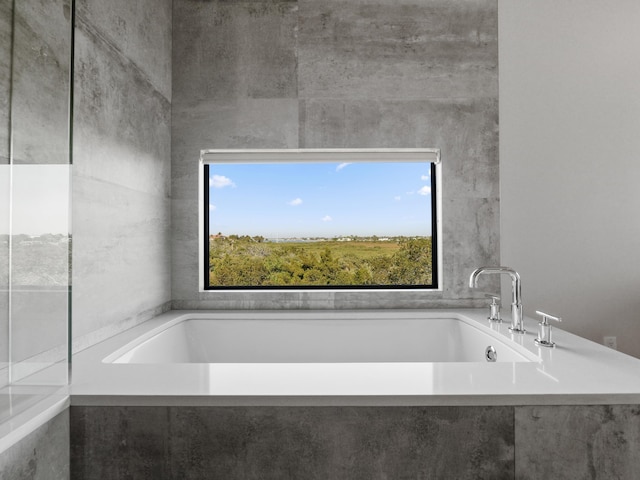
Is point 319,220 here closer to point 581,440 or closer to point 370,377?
point 370,377

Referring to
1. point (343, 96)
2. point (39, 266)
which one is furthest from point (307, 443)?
point (343, 96)

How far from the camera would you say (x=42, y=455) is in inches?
→ 34.4

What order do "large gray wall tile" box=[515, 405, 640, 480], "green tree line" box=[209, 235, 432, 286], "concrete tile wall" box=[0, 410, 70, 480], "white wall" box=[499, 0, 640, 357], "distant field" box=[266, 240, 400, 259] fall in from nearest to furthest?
"concrete tile wall" box=[0, 410, 70, 480] < "large gray wall tile" box=[515, 405, 640, 480] < "white wall" box=[499, 0, 640, 357] < "green tree line" box=[209, 235, 432, 286] < "distant field" box=[266, 240, 400, 259]

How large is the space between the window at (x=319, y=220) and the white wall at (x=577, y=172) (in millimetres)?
480

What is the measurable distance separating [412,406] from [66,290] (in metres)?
0.90

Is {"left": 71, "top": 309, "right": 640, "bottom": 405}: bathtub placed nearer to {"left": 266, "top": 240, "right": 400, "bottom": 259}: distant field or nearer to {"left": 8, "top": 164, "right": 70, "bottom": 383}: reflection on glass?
{"left": 8, "top": 164, "right": 70, "bottom": 383}: reflection on glass

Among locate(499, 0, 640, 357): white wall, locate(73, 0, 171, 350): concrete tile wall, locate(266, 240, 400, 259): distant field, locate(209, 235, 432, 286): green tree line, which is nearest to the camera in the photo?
locate(73, 0, 171, 350): concrete tile wall

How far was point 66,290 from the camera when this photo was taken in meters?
1.00

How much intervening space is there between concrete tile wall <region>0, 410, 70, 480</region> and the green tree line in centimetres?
146

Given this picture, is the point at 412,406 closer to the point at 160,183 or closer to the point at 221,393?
the point at 221,393

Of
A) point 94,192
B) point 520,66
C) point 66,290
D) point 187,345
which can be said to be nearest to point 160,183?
point 94,192

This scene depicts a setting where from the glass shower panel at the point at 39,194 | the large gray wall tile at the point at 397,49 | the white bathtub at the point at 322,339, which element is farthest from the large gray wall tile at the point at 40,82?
the large gray wall tile at the point at 397,49

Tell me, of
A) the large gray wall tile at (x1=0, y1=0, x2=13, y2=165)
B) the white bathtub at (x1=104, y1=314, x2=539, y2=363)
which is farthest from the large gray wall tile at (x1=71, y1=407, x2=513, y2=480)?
the white bathtub at (x1=104, y1=314, x2=539, y2=363)

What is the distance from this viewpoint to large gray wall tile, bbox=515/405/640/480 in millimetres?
965
